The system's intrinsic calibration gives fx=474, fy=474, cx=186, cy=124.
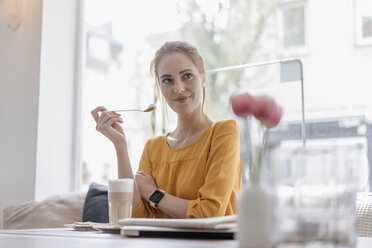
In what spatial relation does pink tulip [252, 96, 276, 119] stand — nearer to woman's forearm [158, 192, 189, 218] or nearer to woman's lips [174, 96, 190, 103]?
woman's forearm [158, 192, 189, 218]

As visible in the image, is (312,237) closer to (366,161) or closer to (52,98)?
(366,161)

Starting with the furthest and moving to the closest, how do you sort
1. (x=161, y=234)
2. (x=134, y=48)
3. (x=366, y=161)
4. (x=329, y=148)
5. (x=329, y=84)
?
1. (x=134, y=48)
2. (x=329, y=84)
3. (x=366, y=161)
4. (x=161, y=234)
5. (x=329, y=148)

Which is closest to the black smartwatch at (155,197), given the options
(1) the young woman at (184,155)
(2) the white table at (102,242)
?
(1) the young woman at (184,155)

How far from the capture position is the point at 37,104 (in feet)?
9.87

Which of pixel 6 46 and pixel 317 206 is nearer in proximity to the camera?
pixel 317 206

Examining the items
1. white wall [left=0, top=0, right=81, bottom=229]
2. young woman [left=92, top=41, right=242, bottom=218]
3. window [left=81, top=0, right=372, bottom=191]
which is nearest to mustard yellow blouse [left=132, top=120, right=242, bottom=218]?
young woman [left=92, top=41, right=242, bottom=218]

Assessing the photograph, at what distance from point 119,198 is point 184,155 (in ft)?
1.98

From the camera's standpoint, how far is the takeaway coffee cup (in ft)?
4.19

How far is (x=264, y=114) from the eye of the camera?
726mm

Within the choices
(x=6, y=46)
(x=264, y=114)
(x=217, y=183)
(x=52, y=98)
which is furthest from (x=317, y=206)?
(x=6, y=46)

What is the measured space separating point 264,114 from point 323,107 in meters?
2.00

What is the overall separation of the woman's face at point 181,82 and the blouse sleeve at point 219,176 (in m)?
0.18

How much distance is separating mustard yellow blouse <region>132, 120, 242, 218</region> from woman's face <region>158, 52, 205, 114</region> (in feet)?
0.44

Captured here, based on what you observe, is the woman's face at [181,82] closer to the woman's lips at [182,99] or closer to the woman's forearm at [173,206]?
the woman's lips at [182,99]
